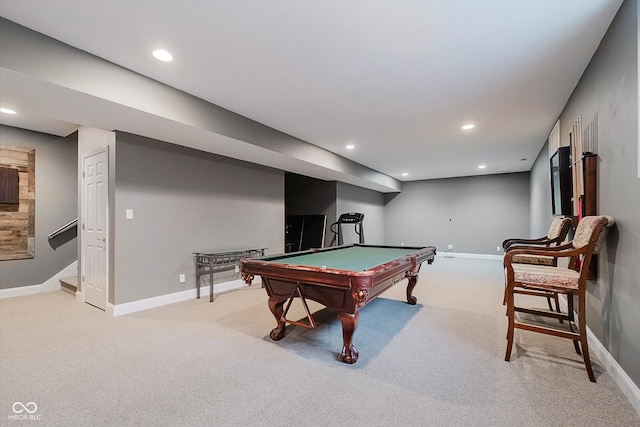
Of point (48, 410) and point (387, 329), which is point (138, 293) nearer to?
point (48, 410)

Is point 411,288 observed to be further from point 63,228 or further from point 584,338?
point 63,228

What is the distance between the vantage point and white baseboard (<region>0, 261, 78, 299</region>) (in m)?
4.19

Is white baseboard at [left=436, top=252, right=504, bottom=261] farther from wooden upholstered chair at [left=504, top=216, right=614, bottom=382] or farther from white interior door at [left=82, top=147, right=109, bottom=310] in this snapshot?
white interior door at [left=82, top=147, right=109, bottom=310]

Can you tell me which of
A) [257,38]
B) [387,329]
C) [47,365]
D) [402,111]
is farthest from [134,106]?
[387,329]

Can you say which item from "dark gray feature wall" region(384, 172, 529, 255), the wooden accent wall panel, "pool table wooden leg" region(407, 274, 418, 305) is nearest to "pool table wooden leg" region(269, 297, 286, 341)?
"pool table wooden leg" region(407, 274, 418, 305)

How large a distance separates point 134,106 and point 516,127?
15.8 feet

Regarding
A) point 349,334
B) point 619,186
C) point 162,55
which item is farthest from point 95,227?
point 619,186

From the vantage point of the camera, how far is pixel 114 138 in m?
3.40

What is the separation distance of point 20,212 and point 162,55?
13.1 feet

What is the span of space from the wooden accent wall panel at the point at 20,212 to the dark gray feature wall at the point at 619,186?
684 centimetres

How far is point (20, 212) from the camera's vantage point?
438 cm

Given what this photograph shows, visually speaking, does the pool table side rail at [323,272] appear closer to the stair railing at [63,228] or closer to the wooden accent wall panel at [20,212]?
the stair railing at [63,228]

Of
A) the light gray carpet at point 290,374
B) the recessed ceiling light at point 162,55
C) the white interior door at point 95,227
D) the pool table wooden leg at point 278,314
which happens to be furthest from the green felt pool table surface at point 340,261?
the white interior door at point 95,227

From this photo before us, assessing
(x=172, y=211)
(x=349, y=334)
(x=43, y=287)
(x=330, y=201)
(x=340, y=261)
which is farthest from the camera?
(x=330, y=201)
